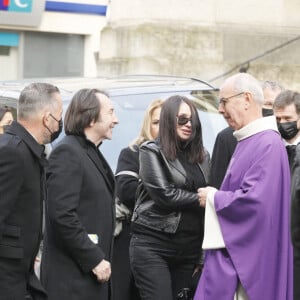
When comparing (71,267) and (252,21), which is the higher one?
(252,21)

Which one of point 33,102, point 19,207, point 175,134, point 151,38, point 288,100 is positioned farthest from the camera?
point 151,38

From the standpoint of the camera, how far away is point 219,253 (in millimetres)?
5375

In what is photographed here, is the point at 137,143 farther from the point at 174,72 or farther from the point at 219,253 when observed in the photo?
the point at 174,72

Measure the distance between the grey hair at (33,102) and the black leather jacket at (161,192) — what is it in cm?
126

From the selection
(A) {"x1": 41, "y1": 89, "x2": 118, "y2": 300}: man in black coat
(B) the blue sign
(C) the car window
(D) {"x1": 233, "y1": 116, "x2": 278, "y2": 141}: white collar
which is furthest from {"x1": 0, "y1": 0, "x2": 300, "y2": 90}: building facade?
(D) {"x1": 233, "y1": 116, "x2": 278, "y2": 141}: white collar

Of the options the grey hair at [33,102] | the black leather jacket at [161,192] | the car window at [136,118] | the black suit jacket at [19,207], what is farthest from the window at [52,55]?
the black suit jacket at [19,207]

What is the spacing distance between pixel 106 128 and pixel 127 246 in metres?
1.30

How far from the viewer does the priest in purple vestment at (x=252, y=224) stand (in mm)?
5215

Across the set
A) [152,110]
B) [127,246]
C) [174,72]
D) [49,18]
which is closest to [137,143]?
[152,110]

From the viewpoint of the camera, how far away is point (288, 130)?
20.6 ft

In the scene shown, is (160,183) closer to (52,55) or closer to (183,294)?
(183,294)

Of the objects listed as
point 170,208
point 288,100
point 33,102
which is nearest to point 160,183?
point 170,208

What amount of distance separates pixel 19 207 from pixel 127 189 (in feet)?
6.10

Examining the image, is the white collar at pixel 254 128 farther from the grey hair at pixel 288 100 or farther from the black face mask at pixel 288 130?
the grey hair at pixel 288 100
